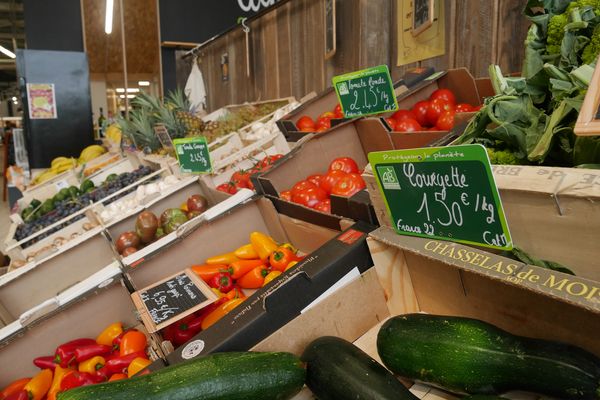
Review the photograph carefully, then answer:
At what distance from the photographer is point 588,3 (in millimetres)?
906

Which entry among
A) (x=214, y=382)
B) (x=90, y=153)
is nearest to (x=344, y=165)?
(x=214, y=382)

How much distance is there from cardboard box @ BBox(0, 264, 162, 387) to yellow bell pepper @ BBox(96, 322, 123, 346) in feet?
0.11

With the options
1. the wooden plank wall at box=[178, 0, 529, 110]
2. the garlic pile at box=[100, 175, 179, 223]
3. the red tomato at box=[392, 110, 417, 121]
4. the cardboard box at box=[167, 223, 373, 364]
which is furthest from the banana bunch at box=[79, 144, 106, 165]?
the cardboard box at box=[167, 223, 373, 364]

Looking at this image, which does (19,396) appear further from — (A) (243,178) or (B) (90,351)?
(A) (243,178)

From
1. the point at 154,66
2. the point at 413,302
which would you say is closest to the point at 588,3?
the point at 413,302

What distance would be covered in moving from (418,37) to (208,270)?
1959 millimetres

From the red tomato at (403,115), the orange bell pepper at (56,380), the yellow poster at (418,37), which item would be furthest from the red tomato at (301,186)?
the yellow poster at (418,37)

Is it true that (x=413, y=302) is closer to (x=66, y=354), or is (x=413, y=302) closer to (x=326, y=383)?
(x=326, y=383)

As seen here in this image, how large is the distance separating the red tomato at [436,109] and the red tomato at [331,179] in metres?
0.57

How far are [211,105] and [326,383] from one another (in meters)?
6.18

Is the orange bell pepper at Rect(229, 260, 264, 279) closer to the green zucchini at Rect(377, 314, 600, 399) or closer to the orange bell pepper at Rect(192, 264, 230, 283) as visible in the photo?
the orange bell pepper at Rect(192, 264, 230, 283)

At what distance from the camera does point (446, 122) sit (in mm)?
1867

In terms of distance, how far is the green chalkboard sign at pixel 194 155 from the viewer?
263cm

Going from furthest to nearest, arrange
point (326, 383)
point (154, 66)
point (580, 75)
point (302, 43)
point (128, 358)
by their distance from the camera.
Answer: point (154, 66) → point (302, 43) → point (128, 358) → point (326, 383) → point (580, 75)
